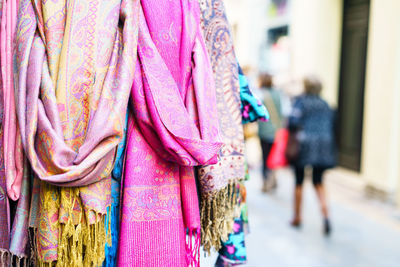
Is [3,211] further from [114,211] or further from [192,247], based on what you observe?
[192,247]

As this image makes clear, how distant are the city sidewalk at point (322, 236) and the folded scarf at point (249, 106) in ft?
8.34

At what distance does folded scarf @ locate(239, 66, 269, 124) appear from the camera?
1.87 m

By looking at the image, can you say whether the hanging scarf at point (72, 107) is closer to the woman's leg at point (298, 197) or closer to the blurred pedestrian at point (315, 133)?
the blurred pedestrian at point (315, 133)

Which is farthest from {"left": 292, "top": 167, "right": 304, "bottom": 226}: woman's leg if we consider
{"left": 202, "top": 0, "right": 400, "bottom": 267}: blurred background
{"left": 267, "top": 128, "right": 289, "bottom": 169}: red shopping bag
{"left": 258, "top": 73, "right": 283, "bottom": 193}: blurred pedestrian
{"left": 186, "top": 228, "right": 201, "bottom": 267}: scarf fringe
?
{"left": 186, "top": 228, "right": 201, "bottom": 267}: scarf fringe

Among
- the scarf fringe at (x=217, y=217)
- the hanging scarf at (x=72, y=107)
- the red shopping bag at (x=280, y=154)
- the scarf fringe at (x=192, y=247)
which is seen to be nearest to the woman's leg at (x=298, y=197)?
the red shopping bag at (x=280, y=154)

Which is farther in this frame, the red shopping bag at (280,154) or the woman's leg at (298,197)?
the red shopping bag at (280,154)

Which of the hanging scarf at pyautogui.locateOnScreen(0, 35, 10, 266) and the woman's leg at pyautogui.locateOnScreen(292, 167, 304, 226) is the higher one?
the hanging scarf at pyautogui.locateOnScreen(0, 35, 10, 266)

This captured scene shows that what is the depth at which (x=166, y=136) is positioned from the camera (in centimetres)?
145

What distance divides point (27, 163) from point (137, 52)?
21.4 inches

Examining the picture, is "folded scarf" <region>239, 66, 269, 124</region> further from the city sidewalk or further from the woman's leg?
the woman's leg

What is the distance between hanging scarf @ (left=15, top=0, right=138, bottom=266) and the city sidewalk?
2.91 meters

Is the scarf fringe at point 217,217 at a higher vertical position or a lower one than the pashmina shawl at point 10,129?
lower

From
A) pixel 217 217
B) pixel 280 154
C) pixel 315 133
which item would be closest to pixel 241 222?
pixel 217 217

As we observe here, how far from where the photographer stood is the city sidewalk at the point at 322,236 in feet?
14.2
